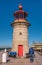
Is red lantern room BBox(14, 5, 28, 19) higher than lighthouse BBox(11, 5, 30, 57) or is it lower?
higher

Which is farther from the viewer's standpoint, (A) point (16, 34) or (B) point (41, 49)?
(B) point (41, 49)

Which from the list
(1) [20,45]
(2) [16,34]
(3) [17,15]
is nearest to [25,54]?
(1) [20,45]

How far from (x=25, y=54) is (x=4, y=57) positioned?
225 inches

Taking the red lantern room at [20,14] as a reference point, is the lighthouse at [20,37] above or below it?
below

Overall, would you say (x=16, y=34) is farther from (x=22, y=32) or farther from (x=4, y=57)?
(x=4, y=57)

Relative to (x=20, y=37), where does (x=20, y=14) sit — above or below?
above

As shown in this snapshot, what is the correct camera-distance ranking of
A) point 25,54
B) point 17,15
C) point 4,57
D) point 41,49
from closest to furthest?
point 4,57 → point 25,54 → point 17,15 → point 41,49

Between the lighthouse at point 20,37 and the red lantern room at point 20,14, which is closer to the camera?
the lighthouse at point 20,37

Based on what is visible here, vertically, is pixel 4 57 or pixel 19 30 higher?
pixel 19 30

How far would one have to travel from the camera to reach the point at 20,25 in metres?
18.0

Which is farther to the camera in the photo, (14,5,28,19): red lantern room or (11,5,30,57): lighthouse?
(14,5,28,19): red lantern room

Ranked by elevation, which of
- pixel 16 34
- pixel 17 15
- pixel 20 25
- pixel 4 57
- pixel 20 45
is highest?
pixel 17 15

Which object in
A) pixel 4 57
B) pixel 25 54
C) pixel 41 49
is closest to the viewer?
pixel 4 57

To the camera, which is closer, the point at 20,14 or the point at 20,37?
the point at 20,37
